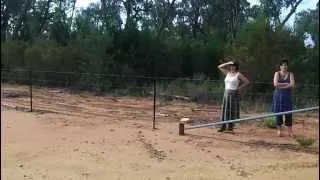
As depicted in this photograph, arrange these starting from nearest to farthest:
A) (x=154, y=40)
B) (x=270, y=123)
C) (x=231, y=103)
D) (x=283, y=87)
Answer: (x=283, y=87) < (x=231, y=103) < (x=270, y=123) < (x=154, y=40)

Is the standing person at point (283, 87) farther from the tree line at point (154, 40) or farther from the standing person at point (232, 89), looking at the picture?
the tree line at point (154, 40)

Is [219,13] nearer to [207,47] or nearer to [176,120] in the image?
[207,47]

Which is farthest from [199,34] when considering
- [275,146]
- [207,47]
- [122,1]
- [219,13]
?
[275,146]

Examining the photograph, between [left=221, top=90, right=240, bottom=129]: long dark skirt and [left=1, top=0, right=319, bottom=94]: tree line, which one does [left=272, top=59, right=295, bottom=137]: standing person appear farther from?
[left=1, top=0, right=319, bottom=94]: tree line

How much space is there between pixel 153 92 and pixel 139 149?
33.3ft

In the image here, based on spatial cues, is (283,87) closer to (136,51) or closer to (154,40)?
(136,51)

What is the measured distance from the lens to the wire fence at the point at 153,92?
55.4ft

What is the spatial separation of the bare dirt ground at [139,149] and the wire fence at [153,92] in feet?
3.91

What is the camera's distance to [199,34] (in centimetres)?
4666

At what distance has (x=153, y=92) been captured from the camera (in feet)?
63.7

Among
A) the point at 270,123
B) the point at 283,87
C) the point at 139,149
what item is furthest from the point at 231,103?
the point at 139,149

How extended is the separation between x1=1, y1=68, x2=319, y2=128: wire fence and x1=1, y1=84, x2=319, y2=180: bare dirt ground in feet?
3.91

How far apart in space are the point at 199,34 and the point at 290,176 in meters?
39.8

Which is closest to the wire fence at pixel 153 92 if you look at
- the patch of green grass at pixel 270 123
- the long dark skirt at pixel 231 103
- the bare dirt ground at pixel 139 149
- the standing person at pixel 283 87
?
the bare dirt ground at pixel 139 149
